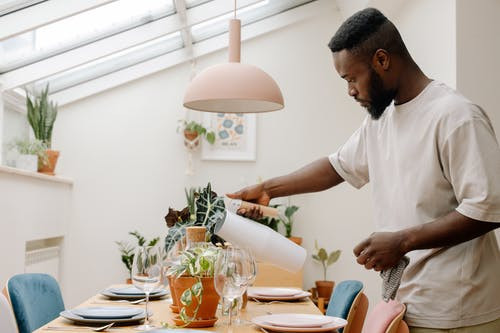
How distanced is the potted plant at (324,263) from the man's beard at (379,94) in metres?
3.39

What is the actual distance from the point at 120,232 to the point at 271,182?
3.15m

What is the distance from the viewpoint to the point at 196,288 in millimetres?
1931

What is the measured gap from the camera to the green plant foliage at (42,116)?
16.0 ft

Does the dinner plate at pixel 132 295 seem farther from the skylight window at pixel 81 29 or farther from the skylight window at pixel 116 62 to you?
the skylight window at pixel 116 62

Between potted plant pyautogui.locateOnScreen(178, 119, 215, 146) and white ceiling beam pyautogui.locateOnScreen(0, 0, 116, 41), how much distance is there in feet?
5.40

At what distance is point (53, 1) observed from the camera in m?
3.88

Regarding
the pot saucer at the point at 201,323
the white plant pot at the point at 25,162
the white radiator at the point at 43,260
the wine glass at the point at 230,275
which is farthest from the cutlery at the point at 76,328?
the white plant pot at the point at 25,162

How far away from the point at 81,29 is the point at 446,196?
3.72 meters

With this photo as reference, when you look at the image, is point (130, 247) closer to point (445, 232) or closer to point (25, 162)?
point (25, 162)

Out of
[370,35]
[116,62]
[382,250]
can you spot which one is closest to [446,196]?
[382,250]

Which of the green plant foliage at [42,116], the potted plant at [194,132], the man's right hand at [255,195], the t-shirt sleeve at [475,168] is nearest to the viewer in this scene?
the t-shirt sleeve at [475,168]

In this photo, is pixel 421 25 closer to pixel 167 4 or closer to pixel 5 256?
pixel 167 4

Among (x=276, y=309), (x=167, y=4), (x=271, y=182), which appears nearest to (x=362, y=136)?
(x=271, y=182)

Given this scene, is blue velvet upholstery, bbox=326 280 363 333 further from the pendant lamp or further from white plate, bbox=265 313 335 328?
the pendant lamp
